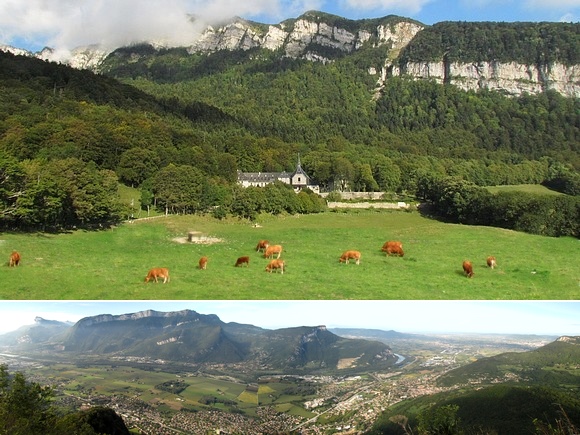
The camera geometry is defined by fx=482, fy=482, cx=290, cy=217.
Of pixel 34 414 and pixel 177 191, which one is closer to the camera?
pixel 34 414

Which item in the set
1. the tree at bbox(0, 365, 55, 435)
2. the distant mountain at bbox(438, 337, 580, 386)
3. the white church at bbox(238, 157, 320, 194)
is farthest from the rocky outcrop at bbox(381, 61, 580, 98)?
the tree at bbox(0, 365, 55, 435)

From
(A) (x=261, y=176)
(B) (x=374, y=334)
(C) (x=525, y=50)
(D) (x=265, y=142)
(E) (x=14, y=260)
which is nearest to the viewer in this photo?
(B) (x=374, y=334)

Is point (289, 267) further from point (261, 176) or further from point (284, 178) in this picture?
point (284, 178)

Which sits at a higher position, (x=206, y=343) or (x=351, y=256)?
(x=351, y=256)

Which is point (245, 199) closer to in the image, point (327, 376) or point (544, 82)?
point (327, 376)

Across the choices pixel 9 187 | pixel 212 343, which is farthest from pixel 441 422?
pixel 9 187

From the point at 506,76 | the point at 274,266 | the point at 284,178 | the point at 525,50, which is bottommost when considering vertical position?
the point at 274,266

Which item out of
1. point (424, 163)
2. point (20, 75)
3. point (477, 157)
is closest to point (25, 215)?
point (424, 163)
